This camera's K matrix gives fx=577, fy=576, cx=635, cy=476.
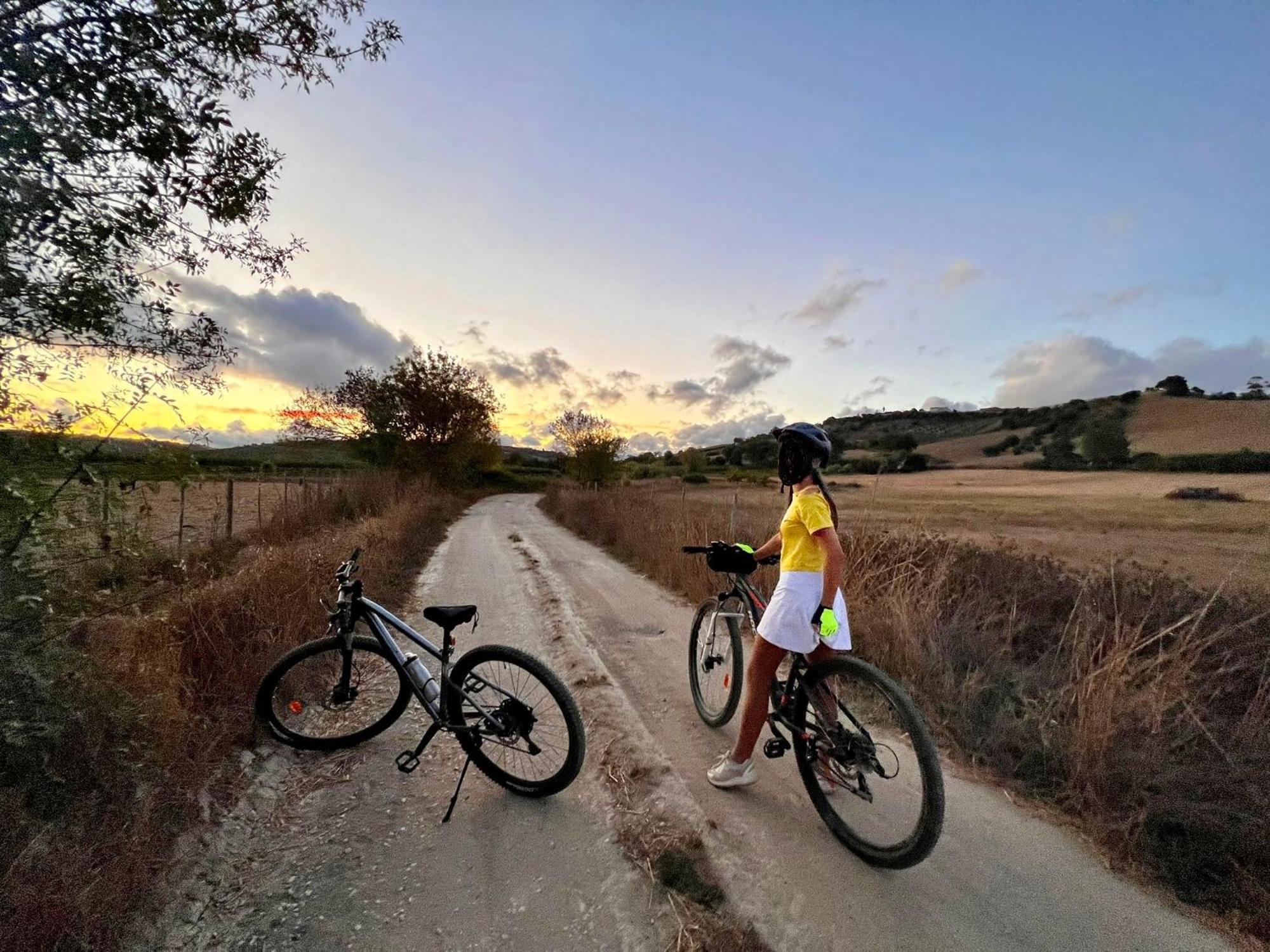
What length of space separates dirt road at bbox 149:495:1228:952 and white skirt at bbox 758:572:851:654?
2.91ft

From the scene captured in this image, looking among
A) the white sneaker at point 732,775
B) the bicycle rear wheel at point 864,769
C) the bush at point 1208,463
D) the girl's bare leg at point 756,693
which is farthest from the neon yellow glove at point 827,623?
the bush at point 1208,463

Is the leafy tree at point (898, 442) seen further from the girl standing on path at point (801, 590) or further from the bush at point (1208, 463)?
the girl standing on path at point (801, 590)

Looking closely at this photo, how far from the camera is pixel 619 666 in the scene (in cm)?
501

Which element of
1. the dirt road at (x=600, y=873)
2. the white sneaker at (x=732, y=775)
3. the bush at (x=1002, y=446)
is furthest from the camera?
the bush at (x=1002, y=446)

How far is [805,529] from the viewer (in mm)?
2791

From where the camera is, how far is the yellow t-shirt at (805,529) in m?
2.67

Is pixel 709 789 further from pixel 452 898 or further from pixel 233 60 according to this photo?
pixel 233 60

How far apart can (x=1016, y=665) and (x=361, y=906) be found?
15.8 feet

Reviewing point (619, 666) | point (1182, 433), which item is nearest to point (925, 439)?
point (1182, 433)

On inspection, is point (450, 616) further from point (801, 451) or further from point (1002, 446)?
point (1002, 446)

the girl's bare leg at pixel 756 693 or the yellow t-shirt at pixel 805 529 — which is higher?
the yellow t-shirt at pixel 805 529

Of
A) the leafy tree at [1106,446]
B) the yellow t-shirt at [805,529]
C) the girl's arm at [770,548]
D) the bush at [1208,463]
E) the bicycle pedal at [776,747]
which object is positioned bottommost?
the bicycle pedal at [776,747]

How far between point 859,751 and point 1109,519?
46.1ft

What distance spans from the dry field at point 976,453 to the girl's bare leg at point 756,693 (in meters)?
30.1
